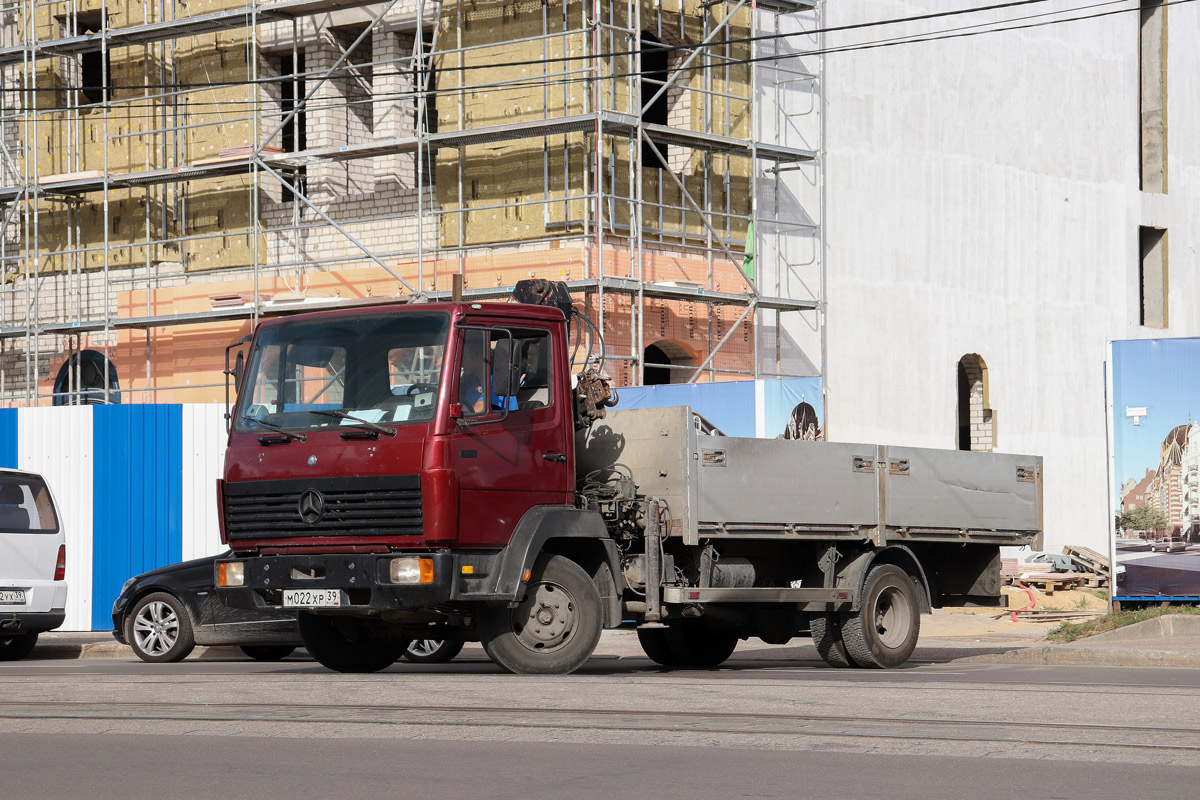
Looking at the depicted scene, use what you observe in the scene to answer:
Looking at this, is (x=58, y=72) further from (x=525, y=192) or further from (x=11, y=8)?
(x=525, y=192)

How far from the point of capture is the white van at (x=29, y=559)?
16875 millimetres

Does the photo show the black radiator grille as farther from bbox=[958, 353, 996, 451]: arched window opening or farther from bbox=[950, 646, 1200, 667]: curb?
bbox=[958, 353, 996, 451]: arched window opening

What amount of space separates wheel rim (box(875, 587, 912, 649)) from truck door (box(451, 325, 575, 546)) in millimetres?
3204

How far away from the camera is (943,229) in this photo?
1196 inches

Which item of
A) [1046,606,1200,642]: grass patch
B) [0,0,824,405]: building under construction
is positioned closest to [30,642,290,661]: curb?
[1046,606,1200,642]: grass patch

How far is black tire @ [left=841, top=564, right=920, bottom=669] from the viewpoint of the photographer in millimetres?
14062

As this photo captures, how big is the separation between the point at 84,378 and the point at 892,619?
17832 mm

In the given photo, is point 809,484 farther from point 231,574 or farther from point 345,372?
point 231,574

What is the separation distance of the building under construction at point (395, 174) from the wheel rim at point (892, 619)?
9.67 m

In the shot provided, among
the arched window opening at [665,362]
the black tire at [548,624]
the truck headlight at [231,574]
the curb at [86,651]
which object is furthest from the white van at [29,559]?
the arched window opening at [665,362]

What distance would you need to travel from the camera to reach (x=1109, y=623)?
1772cm

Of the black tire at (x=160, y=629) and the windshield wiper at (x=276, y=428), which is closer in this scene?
the windshield wiper at (x=276, y=428)

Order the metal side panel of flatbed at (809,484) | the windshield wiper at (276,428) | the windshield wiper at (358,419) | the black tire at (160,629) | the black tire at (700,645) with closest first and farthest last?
the windshield wiper at (358,419), the windshield wiper at (276,428), the metal side panel of flatbed at (809,484), the black tire at (700,645), the black tire at (160,629)

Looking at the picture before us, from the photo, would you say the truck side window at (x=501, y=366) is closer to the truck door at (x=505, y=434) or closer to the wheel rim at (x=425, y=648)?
the truck door at (x=505, y=434)
